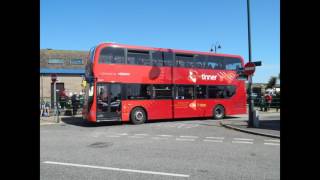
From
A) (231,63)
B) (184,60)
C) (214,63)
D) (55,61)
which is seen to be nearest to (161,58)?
(184,60)

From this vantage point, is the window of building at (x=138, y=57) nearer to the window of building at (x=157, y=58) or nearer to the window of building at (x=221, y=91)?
the window of building at (x=157, y=58)

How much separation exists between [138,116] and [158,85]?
2.13 m

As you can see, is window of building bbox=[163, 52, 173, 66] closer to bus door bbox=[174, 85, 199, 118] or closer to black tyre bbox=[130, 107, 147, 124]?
bus door bbox=[174, 85, 199, 118]

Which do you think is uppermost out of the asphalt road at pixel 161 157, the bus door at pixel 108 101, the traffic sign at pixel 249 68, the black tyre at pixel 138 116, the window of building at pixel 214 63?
the window of building at pixel 214 63

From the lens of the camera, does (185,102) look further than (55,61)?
No

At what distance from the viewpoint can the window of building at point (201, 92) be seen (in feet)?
75.7

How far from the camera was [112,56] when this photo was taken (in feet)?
64.8

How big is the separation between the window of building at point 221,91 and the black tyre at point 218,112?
0.71 m

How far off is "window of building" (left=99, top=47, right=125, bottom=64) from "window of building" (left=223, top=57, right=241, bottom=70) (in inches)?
290

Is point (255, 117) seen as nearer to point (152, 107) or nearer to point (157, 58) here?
point (152, 107)

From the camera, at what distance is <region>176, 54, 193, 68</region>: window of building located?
22.3 meters

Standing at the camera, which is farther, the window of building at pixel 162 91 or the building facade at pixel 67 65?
the building facade at pixel 67 65

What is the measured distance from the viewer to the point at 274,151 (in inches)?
420

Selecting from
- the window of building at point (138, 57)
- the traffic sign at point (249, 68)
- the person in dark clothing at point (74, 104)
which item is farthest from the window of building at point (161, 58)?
the person in dark clothing at point (74, 104)
